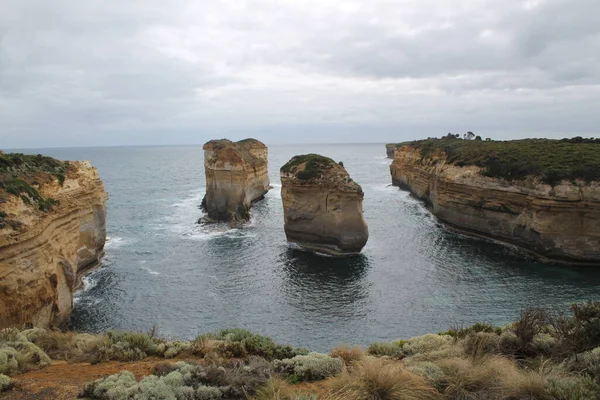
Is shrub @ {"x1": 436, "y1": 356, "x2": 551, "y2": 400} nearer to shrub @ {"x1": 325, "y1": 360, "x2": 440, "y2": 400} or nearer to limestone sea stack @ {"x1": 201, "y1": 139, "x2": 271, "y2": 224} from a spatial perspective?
shrub @ {"x1": 325, "y1": 360, "x2": 440, "y2": 400}

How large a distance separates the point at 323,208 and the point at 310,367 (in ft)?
94.1

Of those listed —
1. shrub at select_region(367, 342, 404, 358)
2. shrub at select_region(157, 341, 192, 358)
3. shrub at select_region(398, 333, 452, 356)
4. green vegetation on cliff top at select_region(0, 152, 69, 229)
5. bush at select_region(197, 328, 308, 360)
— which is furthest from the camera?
green vegetation on cliff top at select_region(0, 152, 69, 229)

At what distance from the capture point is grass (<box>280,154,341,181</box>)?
1516 inches

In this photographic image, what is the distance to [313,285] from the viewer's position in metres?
29.5

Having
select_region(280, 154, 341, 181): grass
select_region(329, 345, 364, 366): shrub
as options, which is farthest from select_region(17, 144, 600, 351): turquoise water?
select_region(329, 345, 364, 366): shrub

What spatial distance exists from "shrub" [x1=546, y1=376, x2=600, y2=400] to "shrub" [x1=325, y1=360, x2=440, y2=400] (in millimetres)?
1920

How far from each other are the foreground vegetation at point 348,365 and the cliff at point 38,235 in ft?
20.0

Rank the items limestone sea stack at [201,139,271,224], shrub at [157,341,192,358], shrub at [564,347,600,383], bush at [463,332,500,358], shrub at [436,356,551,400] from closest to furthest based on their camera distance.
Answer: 1. shrub at [436,356,551,400]
2. shrub at [564,347,600,383]
3. bush at [463,332,500,358]
4. shrub at [157,341,192,358]
5. limestone sea stack at [201,139,271,224]

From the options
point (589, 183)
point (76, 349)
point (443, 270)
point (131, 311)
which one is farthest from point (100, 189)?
point (589, 183)

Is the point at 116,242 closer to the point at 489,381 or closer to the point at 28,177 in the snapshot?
the point at 28,177

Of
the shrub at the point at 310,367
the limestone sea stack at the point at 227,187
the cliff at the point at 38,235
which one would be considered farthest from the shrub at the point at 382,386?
the limestone sea stack at the point at 227,187

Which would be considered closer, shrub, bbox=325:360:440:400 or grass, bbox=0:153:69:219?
shrub, bbox=325:360:440:400

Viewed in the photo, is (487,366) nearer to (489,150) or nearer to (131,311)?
(131,311)

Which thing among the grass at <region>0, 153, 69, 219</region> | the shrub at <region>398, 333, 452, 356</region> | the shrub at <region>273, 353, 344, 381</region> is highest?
the grass at <region>0, 153, 69, 219</region>
